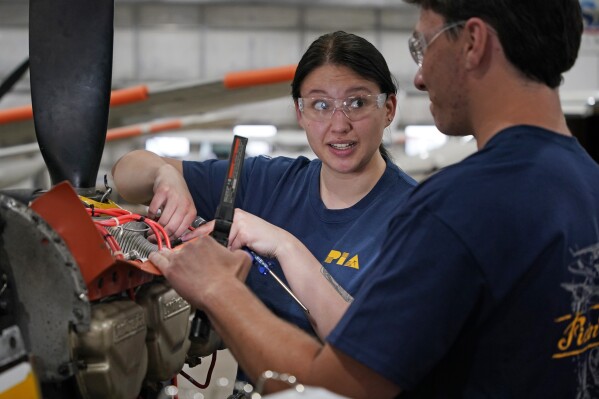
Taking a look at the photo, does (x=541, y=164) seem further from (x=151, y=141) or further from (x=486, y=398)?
(x=151, y=141)

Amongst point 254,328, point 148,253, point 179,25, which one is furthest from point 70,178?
point 179,25

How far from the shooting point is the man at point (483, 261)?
114cm

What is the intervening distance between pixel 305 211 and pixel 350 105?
0.35 metres

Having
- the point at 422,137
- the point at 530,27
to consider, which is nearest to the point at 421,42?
the point at 530,27

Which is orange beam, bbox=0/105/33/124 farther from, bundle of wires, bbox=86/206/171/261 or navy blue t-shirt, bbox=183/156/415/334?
bundle of wires, bbox=86/206/171/261

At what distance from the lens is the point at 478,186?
1.17 m

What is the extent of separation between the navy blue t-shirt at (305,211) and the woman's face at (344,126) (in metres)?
0.10

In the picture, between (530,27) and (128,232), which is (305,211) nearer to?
(128,232)

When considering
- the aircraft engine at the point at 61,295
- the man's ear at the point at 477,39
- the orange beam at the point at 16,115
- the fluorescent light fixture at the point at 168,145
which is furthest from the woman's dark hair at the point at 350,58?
the fluorescent light fixture at the point at 168,145

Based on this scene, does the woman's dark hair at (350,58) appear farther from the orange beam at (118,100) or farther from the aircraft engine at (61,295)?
the orange beam at (118,100)

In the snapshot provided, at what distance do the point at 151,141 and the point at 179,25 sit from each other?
397 centimetres

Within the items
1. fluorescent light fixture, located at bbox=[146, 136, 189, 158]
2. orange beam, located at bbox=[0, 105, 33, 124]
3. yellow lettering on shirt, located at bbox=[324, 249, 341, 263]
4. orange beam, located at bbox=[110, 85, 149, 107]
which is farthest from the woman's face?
fluorescent light fixture, located at bbox=[146, 136, 189, 158]

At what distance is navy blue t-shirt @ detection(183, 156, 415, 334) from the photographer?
6.47ft

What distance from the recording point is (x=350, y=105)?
2.13 metres
